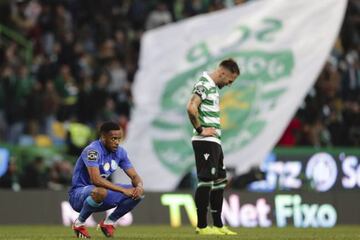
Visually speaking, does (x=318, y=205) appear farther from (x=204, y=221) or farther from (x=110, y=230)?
(x=110, y=230)

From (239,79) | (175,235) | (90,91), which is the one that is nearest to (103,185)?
(175,235)

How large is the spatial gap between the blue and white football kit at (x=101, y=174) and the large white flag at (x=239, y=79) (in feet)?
30.7

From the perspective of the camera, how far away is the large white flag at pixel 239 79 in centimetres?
2525

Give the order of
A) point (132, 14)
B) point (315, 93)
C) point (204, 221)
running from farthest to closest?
point (132, 14), point (315, 93), point (204, 221)

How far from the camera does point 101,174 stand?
15594mm

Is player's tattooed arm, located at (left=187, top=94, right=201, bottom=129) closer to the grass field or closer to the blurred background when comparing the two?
the grass field

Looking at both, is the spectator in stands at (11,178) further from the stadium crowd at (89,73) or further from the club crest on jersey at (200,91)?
the club crest on jersey at (200,91)

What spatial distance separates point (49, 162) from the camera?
25.8 metres

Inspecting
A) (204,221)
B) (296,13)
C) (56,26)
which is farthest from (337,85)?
(204,221)

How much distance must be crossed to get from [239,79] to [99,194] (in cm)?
1044

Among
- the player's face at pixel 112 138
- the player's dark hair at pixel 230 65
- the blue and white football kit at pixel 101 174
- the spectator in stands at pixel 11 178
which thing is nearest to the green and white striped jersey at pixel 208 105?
the player's dark hair at pixel 230 65

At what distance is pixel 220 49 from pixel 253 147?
91.0 inches

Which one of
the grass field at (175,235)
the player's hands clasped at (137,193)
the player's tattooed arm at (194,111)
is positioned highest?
the player's tattooed arm at (194,111)

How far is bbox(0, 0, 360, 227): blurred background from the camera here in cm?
2594
